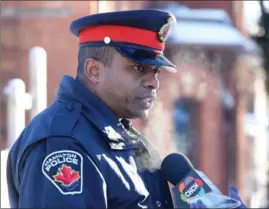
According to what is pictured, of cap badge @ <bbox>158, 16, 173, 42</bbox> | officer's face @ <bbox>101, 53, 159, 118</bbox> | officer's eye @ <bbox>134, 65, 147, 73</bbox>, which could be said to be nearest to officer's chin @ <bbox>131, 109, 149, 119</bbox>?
officer's face @ <bbox>101, 53, 159, 118</bbox>

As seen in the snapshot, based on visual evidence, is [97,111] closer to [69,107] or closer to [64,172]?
[69,107]

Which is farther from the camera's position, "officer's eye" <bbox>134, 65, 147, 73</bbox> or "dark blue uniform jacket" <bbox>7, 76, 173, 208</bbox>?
"officer's eye" <bbox>134, 65, 147, 73</bbox>

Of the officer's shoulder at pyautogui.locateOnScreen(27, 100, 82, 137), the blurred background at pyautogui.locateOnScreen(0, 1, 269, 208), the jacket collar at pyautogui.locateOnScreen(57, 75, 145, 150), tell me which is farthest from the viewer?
the blurred background at pyautogui.locateOnScreen(0, 1, 269, 208)

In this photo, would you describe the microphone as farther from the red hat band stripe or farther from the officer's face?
the red hat band stripe

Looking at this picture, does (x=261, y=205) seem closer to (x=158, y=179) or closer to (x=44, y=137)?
(x=158, y=179)

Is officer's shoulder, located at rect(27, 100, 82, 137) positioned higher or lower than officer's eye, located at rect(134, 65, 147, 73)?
lower

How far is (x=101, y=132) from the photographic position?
5.97 feet

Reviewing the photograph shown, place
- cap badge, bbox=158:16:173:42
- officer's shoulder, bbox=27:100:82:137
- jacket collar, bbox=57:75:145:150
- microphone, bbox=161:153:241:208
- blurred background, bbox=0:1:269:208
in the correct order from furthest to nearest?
blurred background, bbox=0:1:269:208, cap badge, bbox=158:16:173:42, jacket collar, bbox=57:75:145:150, officer's shoulder, bbox=27:100:82:137, microphone, bbox=161:153:241:208

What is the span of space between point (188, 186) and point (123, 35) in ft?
1.57

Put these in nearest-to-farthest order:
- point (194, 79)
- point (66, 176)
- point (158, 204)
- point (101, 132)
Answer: point (66, 176) < point (101, 132) < point (158, 204) < point (194, 79)

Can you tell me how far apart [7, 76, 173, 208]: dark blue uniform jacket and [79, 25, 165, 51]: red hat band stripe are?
142 mm

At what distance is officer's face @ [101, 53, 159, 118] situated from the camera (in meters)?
1.88

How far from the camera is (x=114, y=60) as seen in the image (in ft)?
6.18

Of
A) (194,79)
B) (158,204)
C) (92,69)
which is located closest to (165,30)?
(92,69)
